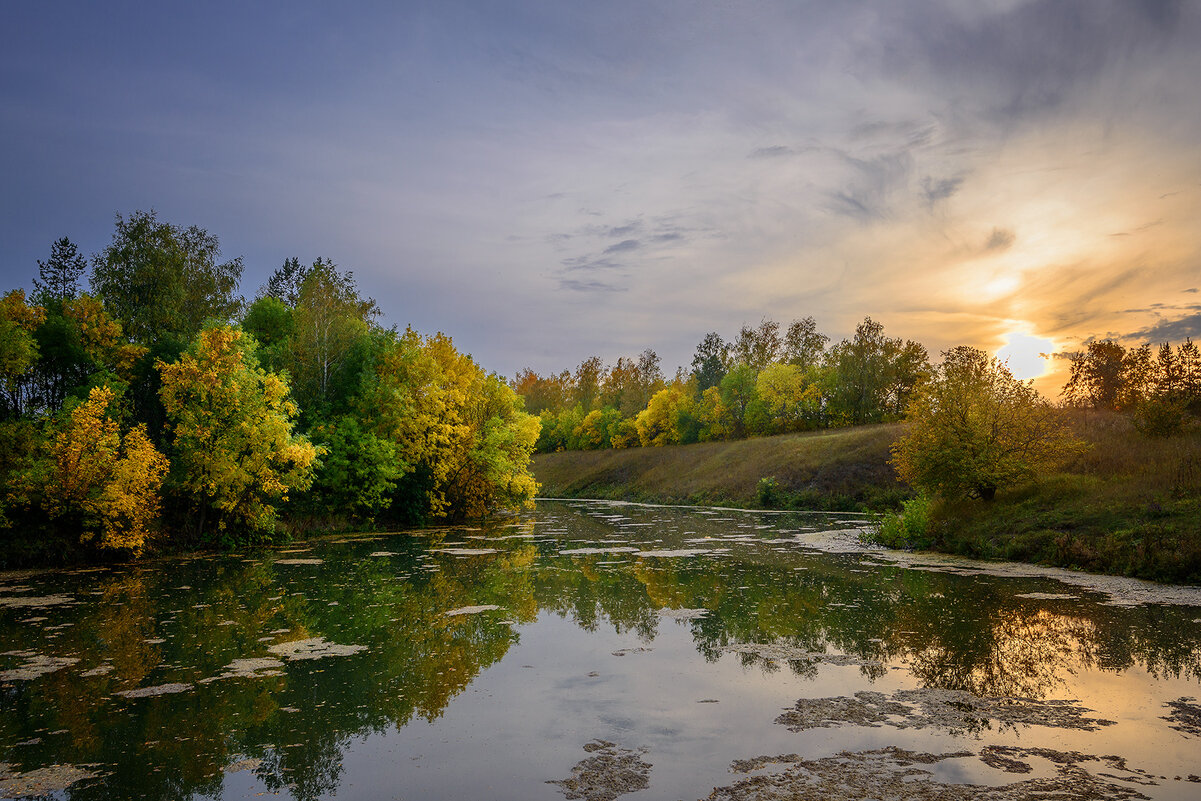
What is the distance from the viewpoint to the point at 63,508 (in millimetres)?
18781

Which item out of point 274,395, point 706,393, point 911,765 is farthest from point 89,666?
point 706,393

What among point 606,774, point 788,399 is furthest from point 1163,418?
point 788,399

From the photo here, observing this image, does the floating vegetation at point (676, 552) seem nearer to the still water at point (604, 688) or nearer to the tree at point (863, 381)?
the still water at point (604, 688)

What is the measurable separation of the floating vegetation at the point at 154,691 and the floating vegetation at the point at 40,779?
6.55 ft

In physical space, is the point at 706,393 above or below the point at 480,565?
above

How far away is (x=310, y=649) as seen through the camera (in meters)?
10.7

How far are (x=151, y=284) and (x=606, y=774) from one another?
34630 millimetres

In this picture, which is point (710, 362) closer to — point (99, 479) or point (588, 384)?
point (588, 384)

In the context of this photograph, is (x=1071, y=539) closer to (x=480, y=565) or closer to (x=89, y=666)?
(x=480, y=565)

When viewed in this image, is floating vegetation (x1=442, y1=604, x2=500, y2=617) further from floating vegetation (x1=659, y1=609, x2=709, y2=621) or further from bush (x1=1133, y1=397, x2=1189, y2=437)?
bush (x1=1133, y1=397, x2=1189, y2=437)

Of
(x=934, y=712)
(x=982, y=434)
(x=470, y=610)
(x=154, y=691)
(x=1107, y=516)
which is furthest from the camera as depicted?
(x=982, y=434)

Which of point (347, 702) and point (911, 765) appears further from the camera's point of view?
point (347, 702)

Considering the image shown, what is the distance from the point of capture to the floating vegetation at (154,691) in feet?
27.7

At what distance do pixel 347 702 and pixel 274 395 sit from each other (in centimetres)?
1834
